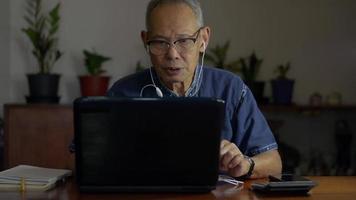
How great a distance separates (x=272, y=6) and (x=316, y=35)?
38cm

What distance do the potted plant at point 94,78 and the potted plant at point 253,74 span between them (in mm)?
919

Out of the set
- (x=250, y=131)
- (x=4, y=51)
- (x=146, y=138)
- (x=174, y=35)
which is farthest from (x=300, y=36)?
(x=146, y=138)

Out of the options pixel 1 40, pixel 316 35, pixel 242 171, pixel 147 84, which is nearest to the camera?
pixel 242 171

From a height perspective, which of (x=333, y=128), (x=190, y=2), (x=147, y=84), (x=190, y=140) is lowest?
(x=333, y=128)

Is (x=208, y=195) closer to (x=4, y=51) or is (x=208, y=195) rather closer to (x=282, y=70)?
(x=282, y=70)

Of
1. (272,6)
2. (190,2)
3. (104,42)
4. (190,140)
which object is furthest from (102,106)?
(272,6)

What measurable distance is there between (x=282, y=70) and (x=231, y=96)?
74.9 inches

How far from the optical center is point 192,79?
1.62 m

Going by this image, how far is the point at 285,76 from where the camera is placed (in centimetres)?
350

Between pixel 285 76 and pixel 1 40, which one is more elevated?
pixel 1 40

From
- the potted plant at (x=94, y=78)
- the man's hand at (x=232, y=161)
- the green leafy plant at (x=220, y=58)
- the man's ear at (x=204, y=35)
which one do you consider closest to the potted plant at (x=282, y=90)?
the green leafy plant at (x=220, y=58)

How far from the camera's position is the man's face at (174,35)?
57.0 inches

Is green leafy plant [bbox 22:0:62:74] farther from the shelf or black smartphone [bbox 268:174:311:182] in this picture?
black smartphone [bbox 268:174:311:182]

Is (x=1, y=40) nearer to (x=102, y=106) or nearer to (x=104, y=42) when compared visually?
(x=104, y=42)
